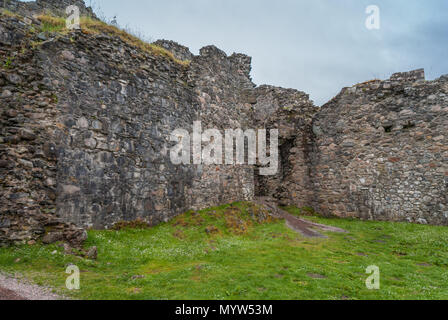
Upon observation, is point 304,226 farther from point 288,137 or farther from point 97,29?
point 97,29

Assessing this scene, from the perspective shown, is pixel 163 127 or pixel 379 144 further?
pixel 379 144

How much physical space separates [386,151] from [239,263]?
45.1 ft

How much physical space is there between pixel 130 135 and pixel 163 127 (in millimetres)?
2116

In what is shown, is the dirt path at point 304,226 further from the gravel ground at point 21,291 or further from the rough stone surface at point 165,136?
the gravel ground at point 21,291

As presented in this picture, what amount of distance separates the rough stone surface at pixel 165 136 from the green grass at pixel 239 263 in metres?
1.45

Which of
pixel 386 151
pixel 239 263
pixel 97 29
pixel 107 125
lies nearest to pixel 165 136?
pixel 107 125

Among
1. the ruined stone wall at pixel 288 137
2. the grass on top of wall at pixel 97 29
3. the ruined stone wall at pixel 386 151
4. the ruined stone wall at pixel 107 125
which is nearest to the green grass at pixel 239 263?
the ruined stone wall at pixel 107 125

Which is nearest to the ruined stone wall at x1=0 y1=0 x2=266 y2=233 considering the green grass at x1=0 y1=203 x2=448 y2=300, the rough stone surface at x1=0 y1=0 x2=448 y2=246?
the rough stone surface at x1=0 y1=0 x2=448 y2=246

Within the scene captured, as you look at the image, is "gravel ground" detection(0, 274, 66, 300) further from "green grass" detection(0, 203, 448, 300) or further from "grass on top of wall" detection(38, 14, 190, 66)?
"grass on top of wall" detection(38, 14, 190, 66)

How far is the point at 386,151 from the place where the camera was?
693 inches

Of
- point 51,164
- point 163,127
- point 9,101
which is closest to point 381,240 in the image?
point 163,127

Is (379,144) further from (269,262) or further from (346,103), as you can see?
(269,262)

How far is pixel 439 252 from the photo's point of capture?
36.0 feet

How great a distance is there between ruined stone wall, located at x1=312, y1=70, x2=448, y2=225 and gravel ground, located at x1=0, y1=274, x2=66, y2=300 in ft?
58.8
